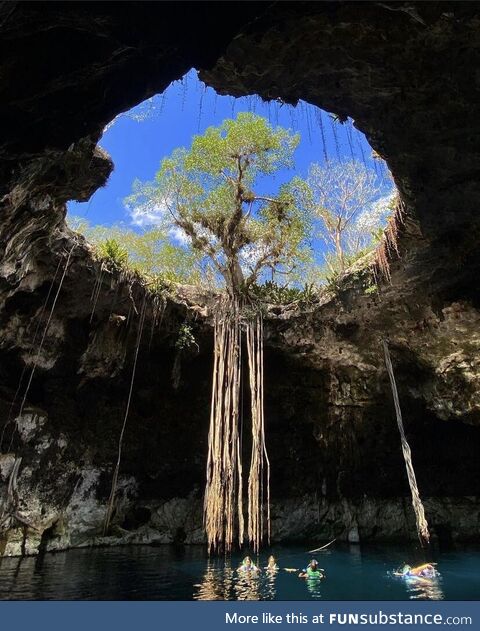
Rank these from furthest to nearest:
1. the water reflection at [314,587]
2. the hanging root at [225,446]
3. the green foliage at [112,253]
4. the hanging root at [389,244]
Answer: the green foliage at [112,253], the hanging root at [389,244], the hanging root at [225,446], the water reflection at [314,587]

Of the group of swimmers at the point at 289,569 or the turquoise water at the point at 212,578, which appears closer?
the turquoise water at the point at 212,578

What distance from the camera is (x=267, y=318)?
10.2m

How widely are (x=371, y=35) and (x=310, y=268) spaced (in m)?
8.50

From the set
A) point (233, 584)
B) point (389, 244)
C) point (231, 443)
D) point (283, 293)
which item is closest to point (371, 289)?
point (389, 244)

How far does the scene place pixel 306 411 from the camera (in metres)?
12.1

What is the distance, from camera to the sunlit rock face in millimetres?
4016

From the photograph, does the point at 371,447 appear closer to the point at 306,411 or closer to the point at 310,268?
the point at 306,411

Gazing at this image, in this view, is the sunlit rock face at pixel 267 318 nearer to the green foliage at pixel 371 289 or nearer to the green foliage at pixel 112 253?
the green foliage at pixel 371 289

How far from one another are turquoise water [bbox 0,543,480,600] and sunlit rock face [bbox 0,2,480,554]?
6.15 feet

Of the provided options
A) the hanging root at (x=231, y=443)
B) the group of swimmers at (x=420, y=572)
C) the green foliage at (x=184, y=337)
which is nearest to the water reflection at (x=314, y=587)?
the hanging root at (x=231, y=443)

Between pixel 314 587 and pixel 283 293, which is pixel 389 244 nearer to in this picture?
pixel 283 293

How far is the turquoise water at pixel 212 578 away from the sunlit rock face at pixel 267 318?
1875 mm

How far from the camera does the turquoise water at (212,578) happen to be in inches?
253

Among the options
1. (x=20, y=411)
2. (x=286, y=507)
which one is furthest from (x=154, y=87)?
(x=286, y=507)
